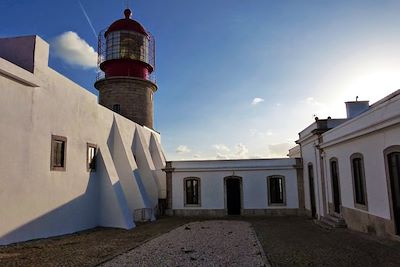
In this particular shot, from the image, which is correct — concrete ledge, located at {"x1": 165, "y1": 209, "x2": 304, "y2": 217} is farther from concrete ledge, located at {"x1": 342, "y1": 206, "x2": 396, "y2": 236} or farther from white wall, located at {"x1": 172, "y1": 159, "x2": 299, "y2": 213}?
concrete ledge, located at {"x1": 342, "y1": 206, "x2": 396, "y2": 236}

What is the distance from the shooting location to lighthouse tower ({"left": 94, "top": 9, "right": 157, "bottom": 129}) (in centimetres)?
2073

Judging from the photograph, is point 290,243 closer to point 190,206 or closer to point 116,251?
point 116,251

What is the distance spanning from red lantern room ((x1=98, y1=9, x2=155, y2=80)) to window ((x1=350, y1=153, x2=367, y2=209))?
568 inches

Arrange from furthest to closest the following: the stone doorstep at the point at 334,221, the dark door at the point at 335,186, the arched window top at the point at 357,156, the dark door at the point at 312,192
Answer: the dark door at the point at 312,192, the dark door at the point at 335,186, the stone doorstep at the point at 334,221, the arched window top at the point at 357,156

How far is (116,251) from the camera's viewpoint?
8.20m

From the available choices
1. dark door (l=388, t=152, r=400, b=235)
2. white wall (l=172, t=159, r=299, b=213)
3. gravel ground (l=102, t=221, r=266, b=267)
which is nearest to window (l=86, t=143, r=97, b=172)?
gravel ground (l=102, t=221, r=266, b=267)

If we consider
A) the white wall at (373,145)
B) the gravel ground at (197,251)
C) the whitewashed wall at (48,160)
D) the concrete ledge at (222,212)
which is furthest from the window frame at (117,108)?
the white wall at (373,145)

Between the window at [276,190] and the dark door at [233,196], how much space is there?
1.78 metres

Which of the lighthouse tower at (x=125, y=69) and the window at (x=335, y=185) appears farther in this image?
the lighthouse tower at (x=125, y=69)

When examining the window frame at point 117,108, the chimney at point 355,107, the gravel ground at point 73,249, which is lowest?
Answer: the gravel ground at point 73,249

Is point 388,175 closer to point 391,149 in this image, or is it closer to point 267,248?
point 391,149

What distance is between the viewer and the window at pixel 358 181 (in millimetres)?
10572

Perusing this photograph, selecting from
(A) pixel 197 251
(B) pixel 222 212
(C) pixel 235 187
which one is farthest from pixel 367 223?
(B) pixel 222 212

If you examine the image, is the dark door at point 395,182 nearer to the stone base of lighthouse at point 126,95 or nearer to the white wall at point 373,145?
the white wall at point 373,145
